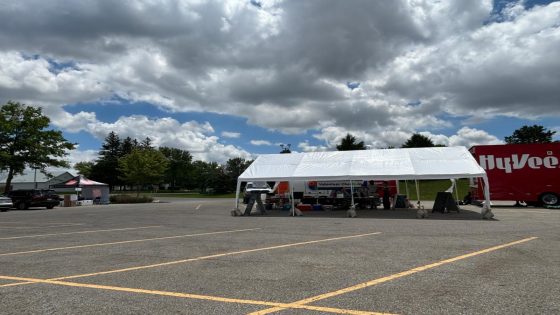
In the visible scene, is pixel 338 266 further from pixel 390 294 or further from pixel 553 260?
pixel 553 260

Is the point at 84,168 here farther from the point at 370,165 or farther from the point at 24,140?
the point at 370,165

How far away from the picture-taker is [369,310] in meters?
4.52

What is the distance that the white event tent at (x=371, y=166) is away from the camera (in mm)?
17266

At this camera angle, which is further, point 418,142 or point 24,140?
point 418,142

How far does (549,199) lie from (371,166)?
11390 mm

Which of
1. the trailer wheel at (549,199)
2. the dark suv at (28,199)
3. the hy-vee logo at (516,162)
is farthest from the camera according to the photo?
the dark suv at (28,199)

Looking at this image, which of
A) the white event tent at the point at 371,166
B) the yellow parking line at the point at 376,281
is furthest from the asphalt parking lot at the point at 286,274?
the white event tent at the point at 371,166

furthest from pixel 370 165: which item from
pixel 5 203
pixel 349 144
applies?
pixel 349 144

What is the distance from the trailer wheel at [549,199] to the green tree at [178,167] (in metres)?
102

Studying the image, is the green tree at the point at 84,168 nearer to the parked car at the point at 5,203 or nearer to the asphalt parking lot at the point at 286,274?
the parked car at the point at 5,203

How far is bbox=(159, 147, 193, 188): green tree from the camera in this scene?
117m

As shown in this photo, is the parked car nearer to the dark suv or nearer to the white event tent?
the dark suv

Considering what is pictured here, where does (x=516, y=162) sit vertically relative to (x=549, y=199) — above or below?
above

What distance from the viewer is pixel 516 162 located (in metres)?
22.9
